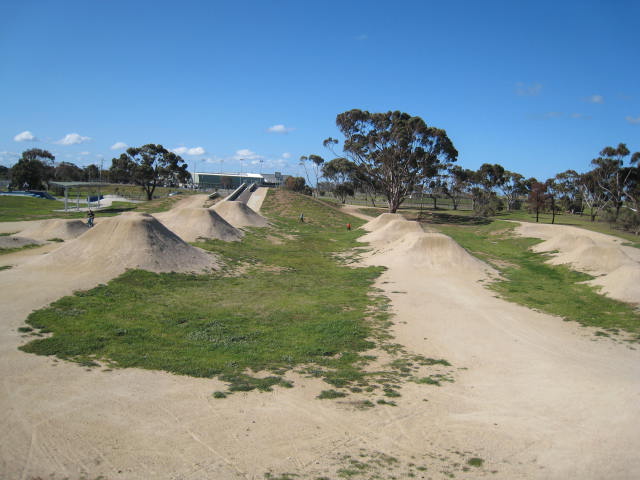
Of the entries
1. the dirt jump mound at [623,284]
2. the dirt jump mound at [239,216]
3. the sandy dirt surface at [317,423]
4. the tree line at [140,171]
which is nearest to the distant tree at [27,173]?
the tree line at [140,171]

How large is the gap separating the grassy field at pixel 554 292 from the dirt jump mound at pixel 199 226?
1954cm

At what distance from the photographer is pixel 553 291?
21.3m

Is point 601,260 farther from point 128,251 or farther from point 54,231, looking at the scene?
point 54,231

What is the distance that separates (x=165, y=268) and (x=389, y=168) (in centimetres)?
4676

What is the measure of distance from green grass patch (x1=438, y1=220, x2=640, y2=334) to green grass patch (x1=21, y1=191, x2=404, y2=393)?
7.53 meters

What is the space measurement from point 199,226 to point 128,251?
36.1 feet

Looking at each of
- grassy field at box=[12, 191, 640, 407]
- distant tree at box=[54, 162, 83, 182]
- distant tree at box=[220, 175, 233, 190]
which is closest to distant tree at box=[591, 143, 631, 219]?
grassy field at box=[12, 191, 640, 407]

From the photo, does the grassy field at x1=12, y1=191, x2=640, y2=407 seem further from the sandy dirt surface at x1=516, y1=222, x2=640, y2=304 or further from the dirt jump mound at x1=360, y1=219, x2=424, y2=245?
the dirt jump mound at x1=360, y1=219, x2=424, y2=245

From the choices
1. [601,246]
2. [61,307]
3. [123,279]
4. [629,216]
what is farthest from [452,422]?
[629,216]

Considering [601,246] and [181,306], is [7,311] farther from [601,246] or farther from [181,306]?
[601,246]

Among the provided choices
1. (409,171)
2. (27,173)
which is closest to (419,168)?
(409,171)

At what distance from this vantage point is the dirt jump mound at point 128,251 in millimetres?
19609

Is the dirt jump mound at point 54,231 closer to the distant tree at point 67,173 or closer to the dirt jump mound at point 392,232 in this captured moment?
the dirt jump mound at point 392,232

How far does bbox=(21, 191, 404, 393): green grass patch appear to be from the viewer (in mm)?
10750
